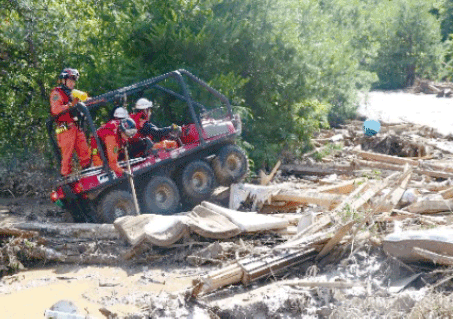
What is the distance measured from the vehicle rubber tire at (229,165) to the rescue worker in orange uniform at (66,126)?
2412 mm

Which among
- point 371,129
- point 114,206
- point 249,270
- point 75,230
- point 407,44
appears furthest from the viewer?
point 407,44

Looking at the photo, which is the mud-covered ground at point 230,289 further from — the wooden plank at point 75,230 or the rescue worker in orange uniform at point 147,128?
the rescue worker in orange uniform at point 147,128

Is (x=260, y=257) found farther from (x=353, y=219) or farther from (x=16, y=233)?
(x=16, y=233)

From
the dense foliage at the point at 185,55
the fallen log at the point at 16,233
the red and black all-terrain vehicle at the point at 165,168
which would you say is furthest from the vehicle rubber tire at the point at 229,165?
the fallen log at the point at 16,233

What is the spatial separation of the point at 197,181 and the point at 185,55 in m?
3.22

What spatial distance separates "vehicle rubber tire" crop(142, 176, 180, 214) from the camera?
36.1ft

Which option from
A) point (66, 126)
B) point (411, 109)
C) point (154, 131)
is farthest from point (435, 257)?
point (411, 109)

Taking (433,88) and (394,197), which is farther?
(433,88)

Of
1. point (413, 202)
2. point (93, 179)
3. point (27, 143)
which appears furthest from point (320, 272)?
point (27, 143)

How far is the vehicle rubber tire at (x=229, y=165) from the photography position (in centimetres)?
1202

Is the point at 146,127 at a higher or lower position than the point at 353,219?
higher

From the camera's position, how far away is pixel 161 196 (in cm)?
1130

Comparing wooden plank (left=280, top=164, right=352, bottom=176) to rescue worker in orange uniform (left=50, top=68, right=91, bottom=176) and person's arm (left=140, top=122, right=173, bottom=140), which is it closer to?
person's arm (left=140, top=122, right=173, bottom=140)

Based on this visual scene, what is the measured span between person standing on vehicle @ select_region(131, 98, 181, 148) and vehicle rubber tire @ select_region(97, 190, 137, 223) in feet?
4.15
